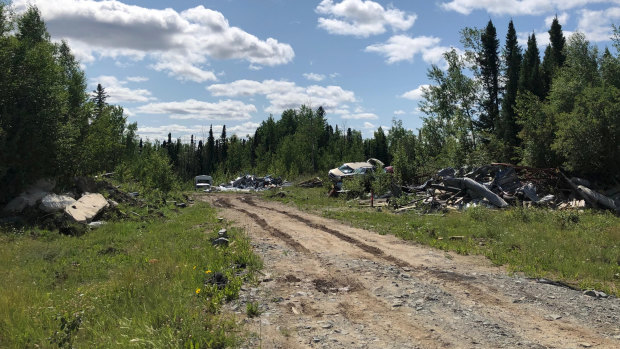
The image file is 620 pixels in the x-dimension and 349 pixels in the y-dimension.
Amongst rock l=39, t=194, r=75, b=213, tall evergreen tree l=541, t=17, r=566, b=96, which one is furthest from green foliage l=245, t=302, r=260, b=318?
tall evergreen tree l=541, t=17, r=566, b=96

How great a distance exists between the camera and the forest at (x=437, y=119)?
719 inches

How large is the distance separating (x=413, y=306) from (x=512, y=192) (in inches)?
661

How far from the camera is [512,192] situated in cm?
2045

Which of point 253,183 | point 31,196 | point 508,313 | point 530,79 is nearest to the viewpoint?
point 508,313

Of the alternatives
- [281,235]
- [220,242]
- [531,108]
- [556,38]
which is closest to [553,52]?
[556,38]

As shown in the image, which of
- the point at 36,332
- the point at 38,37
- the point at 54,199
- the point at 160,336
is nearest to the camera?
the point at 160,336

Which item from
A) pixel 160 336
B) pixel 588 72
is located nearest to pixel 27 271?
pixel 160 336

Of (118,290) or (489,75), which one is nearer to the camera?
(118,290)

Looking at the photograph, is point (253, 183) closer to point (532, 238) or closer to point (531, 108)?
point (531, 108)

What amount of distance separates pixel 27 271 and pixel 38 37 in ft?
90.1

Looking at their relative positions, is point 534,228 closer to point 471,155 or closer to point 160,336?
point 160,336

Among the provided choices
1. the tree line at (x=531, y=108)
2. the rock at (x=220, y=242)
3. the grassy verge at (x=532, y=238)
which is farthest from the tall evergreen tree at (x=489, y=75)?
the rock at (x=220, y=242)

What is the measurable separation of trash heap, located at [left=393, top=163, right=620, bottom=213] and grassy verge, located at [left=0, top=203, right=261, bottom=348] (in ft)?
41.7

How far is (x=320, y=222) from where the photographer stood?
55.5ft
